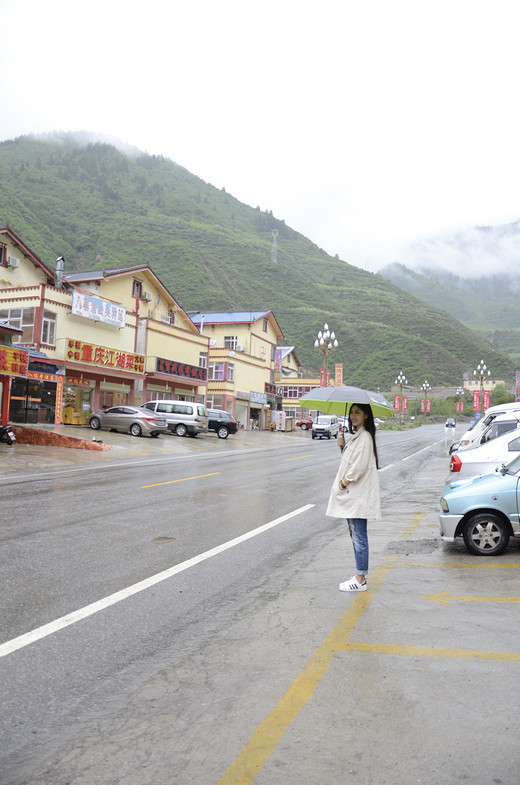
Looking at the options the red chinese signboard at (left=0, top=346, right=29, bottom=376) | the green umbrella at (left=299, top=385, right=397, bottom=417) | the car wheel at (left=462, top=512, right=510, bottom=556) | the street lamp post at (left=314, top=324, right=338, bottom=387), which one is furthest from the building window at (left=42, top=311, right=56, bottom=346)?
the car wheel at (left=462, top=512, right=510, bottom=556)

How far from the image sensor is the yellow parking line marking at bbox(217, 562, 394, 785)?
272cm

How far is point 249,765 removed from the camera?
2758 mm

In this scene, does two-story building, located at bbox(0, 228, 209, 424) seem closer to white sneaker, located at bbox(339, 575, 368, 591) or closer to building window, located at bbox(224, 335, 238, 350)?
building window, located at bbox(224, 335, 238, 350)

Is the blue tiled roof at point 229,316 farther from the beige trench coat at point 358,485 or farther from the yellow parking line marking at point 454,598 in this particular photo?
the yellow parking line marking at point 454,598

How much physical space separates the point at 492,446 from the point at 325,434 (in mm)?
34362

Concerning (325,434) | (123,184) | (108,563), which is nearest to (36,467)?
(108,563)

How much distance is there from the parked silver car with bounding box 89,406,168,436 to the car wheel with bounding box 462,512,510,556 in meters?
24.3

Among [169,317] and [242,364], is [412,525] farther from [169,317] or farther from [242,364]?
[242,364]

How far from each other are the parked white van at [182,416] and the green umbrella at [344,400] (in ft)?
88.7

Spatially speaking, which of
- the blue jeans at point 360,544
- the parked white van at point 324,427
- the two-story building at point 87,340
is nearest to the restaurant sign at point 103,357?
the two-story building at point 87,340

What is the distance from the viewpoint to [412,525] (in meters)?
9.41

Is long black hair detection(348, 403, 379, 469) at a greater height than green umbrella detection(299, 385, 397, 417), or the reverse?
green umbrella detection(299, 385, 397, 417)

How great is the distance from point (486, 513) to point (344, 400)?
2.58 m

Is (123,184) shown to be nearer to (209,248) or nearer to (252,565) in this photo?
(209,248)
